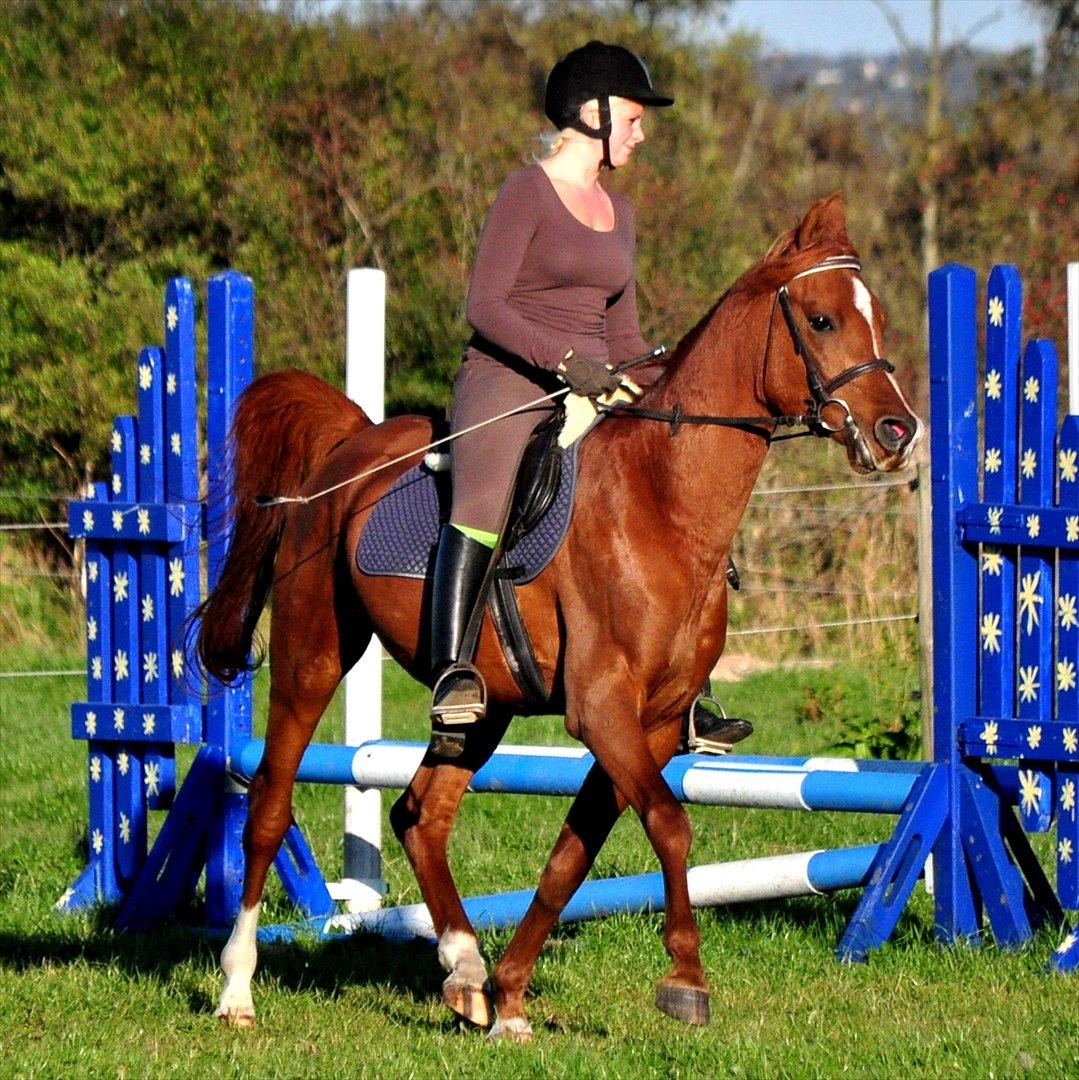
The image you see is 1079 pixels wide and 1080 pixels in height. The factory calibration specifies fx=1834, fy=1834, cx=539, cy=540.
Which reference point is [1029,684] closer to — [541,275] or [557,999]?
[557,999]

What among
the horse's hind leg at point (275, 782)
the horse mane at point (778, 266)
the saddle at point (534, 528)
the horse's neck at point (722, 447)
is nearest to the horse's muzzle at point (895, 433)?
the horse's neck at point (722, 447)

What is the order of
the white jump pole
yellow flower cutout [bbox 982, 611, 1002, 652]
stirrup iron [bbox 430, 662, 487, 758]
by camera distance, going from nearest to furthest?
stirrup iron [bbox 430, 662, 487, 758] → yellow flower cutout [bbox 982, 611, 1002, 652] → the white jump pole

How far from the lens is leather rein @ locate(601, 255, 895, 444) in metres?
4.96

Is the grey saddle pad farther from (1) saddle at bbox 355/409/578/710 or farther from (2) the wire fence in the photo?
(2) the wire fence

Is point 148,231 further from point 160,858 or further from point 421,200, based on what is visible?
point 160,858

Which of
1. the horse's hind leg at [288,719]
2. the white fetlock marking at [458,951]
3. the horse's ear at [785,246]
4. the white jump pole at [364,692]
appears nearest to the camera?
the horse's ear at [785,246]

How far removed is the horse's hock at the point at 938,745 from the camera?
632cm

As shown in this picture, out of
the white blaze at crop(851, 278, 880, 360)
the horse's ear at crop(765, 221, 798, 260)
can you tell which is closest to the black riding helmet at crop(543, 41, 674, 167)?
the horse's ear at crop(765, 221, 798, 260)

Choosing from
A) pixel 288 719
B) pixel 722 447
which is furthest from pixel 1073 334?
pixel 288 719

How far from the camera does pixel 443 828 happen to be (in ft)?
19.9

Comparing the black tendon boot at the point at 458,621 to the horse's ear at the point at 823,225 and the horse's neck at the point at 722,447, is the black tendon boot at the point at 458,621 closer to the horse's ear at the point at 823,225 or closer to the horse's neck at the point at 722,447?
the horse's neck at the point at 722,447

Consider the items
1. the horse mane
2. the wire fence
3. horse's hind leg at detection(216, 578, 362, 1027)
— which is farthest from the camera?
the wire fence

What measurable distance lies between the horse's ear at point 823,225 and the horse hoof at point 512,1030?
242 cm

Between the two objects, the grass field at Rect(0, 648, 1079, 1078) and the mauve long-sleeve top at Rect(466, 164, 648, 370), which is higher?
the mauve long-sleeve top at Rect(466, 164, 648, 370)
